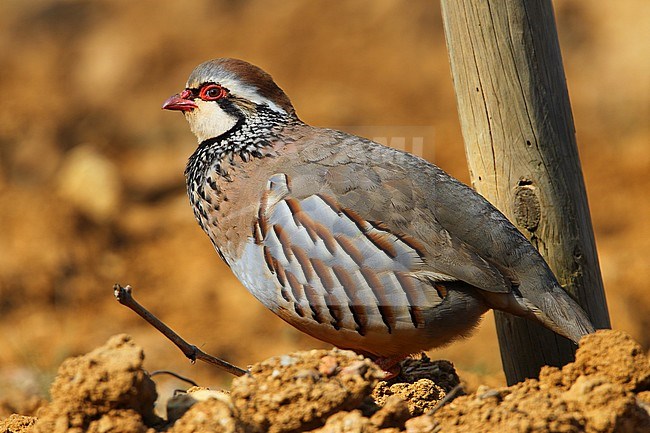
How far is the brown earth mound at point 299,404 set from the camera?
99.4 inches

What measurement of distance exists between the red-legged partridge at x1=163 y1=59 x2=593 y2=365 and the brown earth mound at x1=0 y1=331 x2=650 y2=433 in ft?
3.10

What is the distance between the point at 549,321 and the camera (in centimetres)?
371

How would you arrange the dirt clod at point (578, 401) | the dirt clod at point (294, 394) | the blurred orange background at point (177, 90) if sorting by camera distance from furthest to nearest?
the blurred orange background at point (177, 90) → the dirt clod at point (294, 394) → the dirt clod at point (578, 401)

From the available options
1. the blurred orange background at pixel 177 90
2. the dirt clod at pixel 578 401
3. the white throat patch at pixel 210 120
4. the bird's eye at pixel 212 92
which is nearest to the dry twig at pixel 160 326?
the dirt clod at pixel 578 401

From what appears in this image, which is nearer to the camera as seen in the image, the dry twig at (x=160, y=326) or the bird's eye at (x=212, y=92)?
the dry twig at (x=160, y=326)

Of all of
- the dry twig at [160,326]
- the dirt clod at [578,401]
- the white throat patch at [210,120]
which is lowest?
the dirt clod at [578,401]

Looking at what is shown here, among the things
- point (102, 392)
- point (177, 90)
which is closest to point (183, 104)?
point (102, 392)

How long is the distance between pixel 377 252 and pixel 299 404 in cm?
117

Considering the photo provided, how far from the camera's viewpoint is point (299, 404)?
2596 millimetres

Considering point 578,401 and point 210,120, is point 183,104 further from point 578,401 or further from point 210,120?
point 578,401

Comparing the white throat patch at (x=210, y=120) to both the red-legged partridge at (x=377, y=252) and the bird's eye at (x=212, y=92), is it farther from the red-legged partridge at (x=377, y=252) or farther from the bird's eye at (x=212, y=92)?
the red-legged partridge at (x=377, y=252)

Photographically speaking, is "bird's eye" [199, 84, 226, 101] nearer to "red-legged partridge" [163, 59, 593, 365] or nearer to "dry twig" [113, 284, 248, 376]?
"red-legged partridge" [163, 59, 593, 365]

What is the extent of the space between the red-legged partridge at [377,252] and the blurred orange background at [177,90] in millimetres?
5168

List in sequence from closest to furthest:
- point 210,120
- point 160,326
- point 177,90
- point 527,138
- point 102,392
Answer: point 102,392, point 160,326, point 527,138, point 210,120, point 177,90
